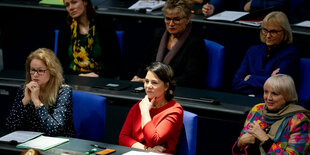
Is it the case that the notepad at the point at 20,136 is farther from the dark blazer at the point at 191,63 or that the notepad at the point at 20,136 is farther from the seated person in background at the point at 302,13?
the seated person in background at the point at 302,13

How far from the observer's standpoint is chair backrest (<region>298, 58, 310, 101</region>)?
13.9 ft

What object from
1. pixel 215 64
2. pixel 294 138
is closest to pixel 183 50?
pixel 215 64

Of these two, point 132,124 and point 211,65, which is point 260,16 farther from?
point 132,124

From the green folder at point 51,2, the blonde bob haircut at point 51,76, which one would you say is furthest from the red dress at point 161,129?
the green folder at point 51,2

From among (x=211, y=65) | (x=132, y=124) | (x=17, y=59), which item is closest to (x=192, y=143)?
(x=132, y=124)

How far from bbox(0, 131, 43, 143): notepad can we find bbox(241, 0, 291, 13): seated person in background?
2.69 metres

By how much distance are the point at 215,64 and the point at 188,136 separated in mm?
1307

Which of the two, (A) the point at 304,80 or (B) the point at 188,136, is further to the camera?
(A) the point at 304,80

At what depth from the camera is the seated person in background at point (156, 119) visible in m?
3.33

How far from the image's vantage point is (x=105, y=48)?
15.8ft

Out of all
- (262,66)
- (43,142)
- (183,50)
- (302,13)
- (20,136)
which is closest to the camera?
(43,142)

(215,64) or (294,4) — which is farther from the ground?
(294,4)

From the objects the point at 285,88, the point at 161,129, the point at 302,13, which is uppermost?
the point at 302,13

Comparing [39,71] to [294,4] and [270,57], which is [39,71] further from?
[294,4]
